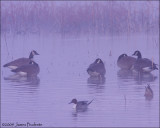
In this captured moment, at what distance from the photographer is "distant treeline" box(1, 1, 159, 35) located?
71.4 feet

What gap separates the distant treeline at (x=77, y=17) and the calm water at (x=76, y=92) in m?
4.85

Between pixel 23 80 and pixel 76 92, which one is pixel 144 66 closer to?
pixel 23 80

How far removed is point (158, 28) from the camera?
2261 cm

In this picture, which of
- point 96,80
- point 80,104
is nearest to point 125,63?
point 96,80

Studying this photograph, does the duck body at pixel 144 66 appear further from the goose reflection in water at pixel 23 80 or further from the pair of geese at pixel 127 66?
the goose reflection in water at pixel 23 80

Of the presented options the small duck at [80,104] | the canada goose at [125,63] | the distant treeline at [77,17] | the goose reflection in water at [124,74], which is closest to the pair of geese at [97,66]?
the canada goose at [125,63]

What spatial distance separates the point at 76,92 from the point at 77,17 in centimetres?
1338

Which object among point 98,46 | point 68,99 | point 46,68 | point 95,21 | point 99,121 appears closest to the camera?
point 99,121

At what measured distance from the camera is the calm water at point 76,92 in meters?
7.38

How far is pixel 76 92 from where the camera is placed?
31.1 feet

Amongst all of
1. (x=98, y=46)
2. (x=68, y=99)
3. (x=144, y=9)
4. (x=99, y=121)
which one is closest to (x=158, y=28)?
(x=144, y=9)

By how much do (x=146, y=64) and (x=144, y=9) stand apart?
10.6m

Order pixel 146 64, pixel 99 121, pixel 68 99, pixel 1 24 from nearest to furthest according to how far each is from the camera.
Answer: pixel 99 121
pixel 68 99
pixel 146 64
pixel 1 24

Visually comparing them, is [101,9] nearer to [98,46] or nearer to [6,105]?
[98,46]
